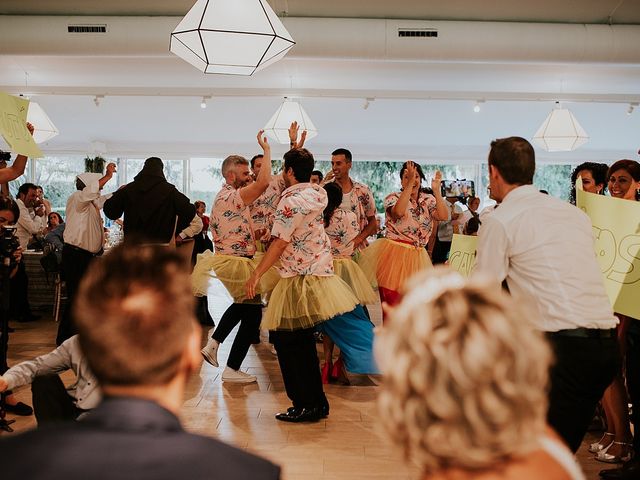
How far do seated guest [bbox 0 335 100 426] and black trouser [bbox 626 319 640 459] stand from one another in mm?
2313

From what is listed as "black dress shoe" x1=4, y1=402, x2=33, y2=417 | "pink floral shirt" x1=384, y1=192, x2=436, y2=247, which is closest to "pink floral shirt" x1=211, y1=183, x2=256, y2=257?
"pink floral shirt" x1=384, y1=192, x2=436, y2=247

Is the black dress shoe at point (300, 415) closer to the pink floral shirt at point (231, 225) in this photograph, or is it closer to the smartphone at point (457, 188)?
the pink floral shirt at point (231, 225)

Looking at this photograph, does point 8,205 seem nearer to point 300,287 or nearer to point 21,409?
point 21,409

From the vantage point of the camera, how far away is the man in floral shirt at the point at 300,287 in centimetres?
361

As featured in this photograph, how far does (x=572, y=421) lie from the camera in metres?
2.17

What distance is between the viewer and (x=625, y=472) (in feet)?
9.65

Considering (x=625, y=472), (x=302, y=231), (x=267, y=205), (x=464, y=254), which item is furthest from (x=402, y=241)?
(x=625, y=472)

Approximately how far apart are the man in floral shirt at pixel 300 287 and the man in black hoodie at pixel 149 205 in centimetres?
78

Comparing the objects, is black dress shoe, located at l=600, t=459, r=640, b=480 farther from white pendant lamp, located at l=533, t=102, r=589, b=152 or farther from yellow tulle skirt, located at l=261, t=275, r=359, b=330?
white pendant lamp, located at l=533, t=102, r=589, b=152

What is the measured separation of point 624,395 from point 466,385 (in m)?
2.67

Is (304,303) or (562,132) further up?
(562,132)

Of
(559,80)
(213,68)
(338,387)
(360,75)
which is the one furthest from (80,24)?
(559,80)

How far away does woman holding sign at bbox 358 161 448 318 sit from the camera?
4727mm

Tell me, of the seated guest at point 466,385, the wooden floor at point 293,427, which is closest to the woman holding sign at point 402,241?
the wooden floor at point 293,427
